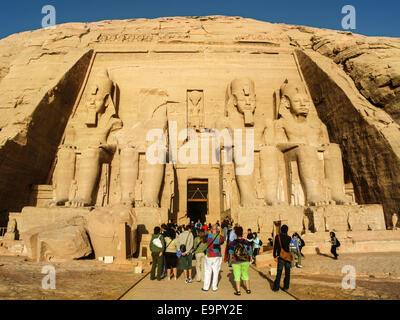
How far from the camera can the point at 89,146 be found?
850cm

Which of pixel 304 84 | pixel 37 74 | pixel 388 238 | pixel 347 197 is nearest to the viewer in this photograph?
pixel 388 238

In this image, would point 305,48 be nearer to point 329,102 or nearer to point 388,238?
point 329,102

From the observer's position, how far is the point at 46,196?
8.65 metres

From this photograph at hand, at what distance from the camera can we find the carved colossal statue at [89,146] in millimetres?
8141

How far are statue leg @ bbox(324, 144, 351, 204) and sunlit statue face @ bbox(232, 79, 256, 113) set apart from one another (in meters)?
2.53

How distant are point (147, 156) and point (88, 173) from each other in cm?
159

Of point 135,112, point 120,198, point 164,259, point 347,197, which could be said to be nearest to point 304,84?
point 347,197

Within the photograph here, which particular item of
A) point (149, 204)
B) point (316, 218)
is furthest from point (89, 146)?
point (316, 218)

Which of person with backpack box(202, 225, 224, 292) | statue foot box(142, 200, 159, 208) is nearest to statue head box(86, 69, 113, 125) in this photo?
statue foot box(142, 200, 159, 208)

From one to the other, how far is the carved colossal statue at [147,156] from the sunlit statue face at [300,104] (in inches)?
150

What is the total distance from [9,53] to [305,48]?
34.3ft

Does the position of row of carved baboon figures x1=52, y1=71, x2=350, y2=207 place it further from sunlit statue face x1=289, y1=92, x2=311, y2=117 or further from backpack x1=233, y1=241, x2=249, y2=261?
backpack x1=233, y1=241, x2=249, y2=261

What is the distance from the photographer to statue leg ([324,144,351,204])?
320 inches
